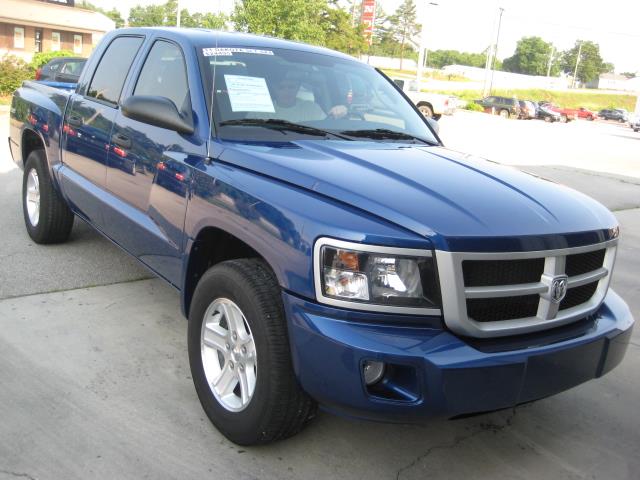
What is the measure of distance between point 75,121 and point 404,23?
11113 centimetres

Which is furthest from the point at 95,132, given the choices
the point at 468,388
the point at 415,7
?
the point at 415,7

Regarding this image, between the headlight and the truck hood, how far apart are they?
0.14 metres

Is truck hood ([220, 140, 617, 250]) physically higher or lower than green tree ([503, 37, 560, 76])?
lower

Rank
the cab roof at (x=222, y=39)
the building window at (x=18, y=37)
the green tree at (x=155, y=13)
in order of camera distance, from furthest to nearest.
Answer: the green tree at (x=155, y=13) < the building window at (x=18, y=37) < the cab roof at (x=222, y=39)

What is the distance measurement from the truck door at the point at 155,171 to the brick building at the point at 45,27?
36.1m

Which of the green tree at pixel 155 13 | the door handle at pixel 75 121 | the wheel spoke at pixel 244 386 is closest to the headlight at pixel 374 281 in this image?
the wheel spoke at pixel 244 386

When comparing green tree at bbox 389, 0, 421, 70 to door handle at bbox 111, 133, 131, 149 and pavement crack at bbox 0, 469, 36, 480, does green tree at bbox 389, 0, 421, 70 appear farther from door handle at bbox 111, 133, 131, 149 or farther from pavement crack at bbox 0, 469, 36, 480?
pavement crack at bbox 0, 469, 36, 480

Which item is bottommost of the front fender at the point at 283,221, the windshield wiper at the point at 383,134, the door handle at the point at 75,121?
the front fender at the point at 283,221

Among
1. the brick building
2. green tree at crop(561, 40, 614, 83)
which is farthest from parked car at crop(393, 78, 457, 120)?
Answer: green tree at crop(561, 40, 614, 83)

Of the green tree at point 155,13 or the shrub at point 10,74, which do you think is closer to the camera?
the shrub at point 10,74

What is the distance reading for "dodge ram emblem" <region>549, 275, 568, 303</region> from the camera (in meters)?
2.53

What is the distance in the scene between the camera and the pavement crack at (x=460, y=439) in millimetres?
2850

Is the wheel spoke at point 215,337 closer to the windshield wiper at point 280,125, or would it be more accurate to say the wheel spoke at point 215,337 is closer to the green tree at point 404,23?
the windshield wiper at point 280,125

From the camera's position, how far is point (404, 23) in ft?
356
